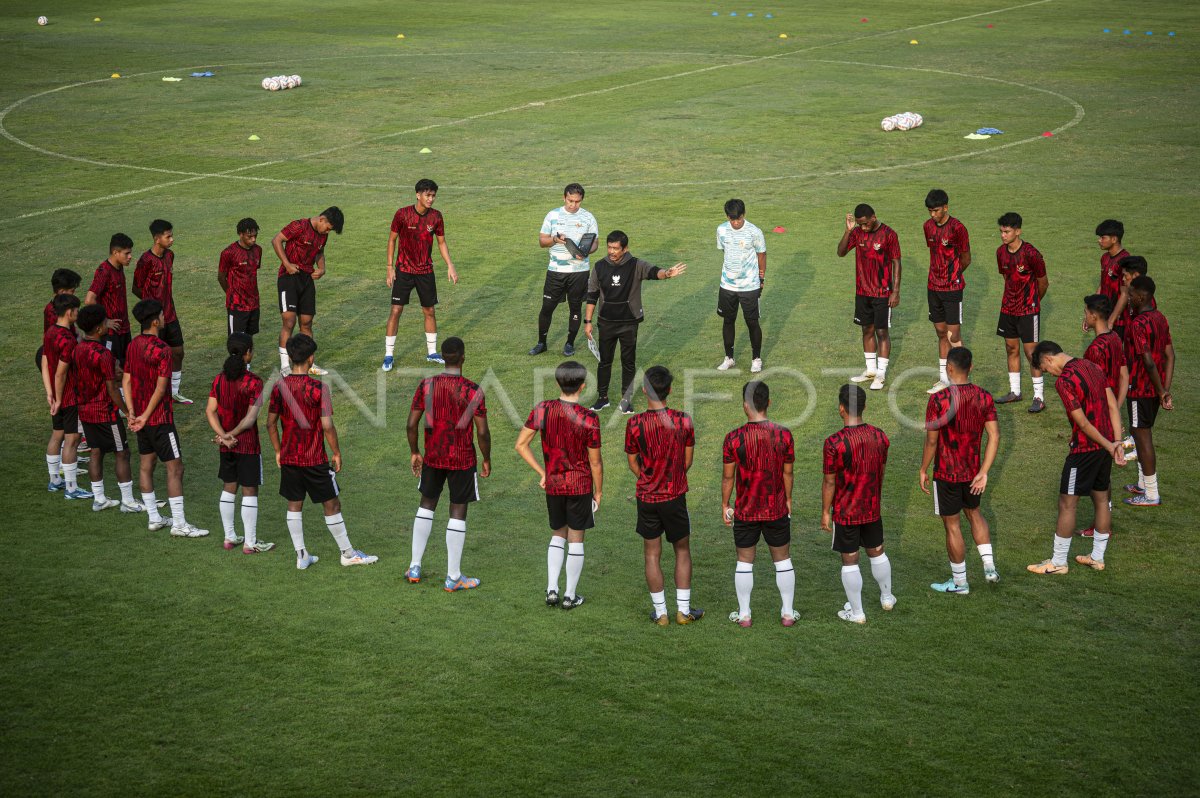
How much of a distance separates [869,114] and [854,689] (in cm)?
2500

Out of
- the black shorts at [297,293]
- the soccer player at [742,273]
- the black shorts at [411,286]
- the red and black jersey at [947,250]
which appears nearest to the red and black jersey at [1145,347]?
the red and black jersey at [947,250]

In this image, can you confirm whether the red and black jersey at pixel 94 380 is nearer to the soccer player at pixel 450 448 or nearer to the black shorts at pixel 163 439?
the black shorts at pixel 163 439

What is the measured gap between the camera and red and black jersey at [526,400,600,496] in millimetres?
9750

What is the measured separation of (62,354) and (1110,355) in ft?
33.9

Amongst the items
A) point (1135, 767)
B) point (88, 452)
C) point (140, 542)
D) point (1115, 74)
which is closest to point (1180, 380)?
point (1135, 767)

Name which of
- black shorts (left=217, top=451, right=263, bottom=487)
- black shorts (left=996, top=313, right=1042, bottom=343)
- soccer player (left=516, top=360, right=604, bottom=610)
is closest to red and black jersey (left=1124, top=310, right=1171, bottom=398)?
black shorts (left=996, top=313, right=1042, bottom=343)

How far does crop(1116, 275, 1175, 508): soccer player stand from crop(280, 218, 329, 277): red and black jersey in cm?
987

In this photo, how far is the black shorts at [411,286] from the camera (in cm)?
1616

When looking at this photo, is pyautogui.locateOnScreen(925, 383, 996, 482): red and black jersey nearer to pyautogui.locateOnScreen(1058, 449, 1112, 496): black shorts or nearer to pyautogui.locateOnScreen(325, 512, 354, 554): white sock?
pyautogui.locateOnScreen(1058, 449, 1112, 496): black shorts

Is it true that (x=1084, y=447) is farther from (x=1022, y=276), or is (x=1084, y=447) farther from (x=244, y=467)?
(x=244, y=467)

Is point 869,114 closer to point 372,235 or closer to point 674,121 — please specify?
point 674,121

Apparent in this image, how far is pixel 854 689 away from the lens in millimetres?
8875

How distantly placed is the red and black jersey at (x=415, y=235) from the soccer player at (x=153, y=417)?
15.6 feet

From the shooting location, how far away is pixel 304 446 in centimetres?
1059
